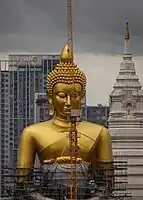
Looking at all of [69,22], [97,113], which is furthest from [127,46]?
[97,113]

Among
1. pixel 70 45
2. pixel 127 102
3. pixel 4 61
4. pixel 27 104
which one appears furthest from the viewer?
pixel 4 61

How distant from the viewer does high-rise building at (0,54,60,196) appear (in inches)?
3000

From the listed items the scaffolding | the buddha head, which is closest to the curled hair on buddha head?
the buddha head

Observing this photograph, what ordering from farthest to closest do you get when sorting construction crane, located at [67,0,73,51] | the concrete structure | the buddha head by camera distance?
the concrete structure → construction crane, located at [67,0,73,51] → the buddha head

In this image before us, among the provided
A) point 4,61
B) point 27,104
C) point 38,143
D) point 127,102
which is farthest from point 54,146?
point 4,61

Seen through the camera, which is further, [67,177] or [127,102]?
[127,102]

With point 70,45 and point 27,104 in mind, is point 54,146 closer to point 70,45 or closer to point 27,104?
point 70,45

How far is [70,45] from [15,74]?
4250 cm

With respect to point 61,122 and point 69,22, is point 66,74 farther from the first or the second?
point 69,22

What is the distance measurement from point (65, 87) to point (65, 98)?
1.10 ft

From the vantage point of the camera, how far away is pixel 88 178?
3391cm

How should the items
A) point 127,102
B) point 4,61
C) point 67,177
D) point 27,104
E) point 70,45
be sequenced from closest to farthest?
point 67,177
point 70,45
point 127,102
point 27,104
point 4,61

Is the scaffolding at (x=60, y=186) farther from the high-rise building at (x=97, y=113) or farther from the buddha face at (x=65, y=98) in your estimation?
the high-rise building at (x=97, y=113)

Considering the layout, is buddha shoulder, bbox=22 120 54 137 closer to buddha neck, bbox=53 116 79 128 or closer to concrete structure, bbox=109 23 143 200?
buddha neck, bbox=53 116 79 128
